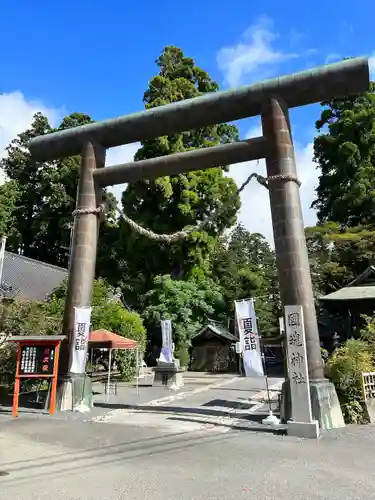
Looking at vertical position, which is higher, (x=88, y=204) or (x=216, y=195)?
(x=216, y=195)

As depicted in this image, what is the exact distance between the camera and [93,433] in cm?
767

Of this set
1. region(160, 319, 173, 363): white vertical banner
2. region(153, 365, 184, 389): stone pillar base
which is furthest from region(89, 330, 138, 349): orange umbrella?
region(153, 365, 184, 389): stone pillar base

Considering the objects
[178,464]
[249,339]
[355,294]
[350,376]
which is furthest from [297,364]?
[355,294]

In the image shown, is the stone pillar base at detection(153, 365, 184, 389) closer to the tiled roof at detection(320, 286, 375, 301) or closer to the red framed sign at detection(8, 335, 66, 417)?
the red framed sign at detection(8, 335, 66, 417)

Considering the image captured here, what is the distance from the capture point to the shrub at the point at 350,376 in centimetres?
839

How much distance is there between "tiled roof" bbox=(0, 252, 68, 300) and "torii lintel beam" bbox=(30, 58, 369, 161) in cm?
1072

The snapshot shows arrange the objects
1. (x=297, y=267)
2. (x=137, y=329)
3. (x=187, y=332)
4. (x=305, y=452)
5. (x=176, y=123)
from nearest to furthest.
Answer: (x=305, y=452) < (x=297, y=267) < (x=176, y=123) < (x=137, y=329) < (x=187, y=332)

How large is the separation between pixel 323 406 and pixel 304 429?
93 cm

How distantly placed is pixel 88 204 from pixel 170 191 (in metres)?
16.0

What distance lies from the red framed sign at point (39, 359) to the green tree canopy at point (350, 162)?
75.4 ft

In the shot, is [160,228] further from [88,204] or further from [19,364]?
[19,364]

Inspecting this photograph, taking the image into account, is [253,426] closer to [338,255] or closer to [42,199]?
[338,255]

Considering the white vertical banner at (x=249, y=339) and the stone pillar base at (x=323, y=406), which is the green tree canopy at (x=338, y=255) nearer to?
the white vertical banner at (x=249, y=339)

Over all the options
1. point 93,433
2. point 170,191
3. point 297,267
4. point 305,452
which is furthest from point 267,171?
point 170,191
